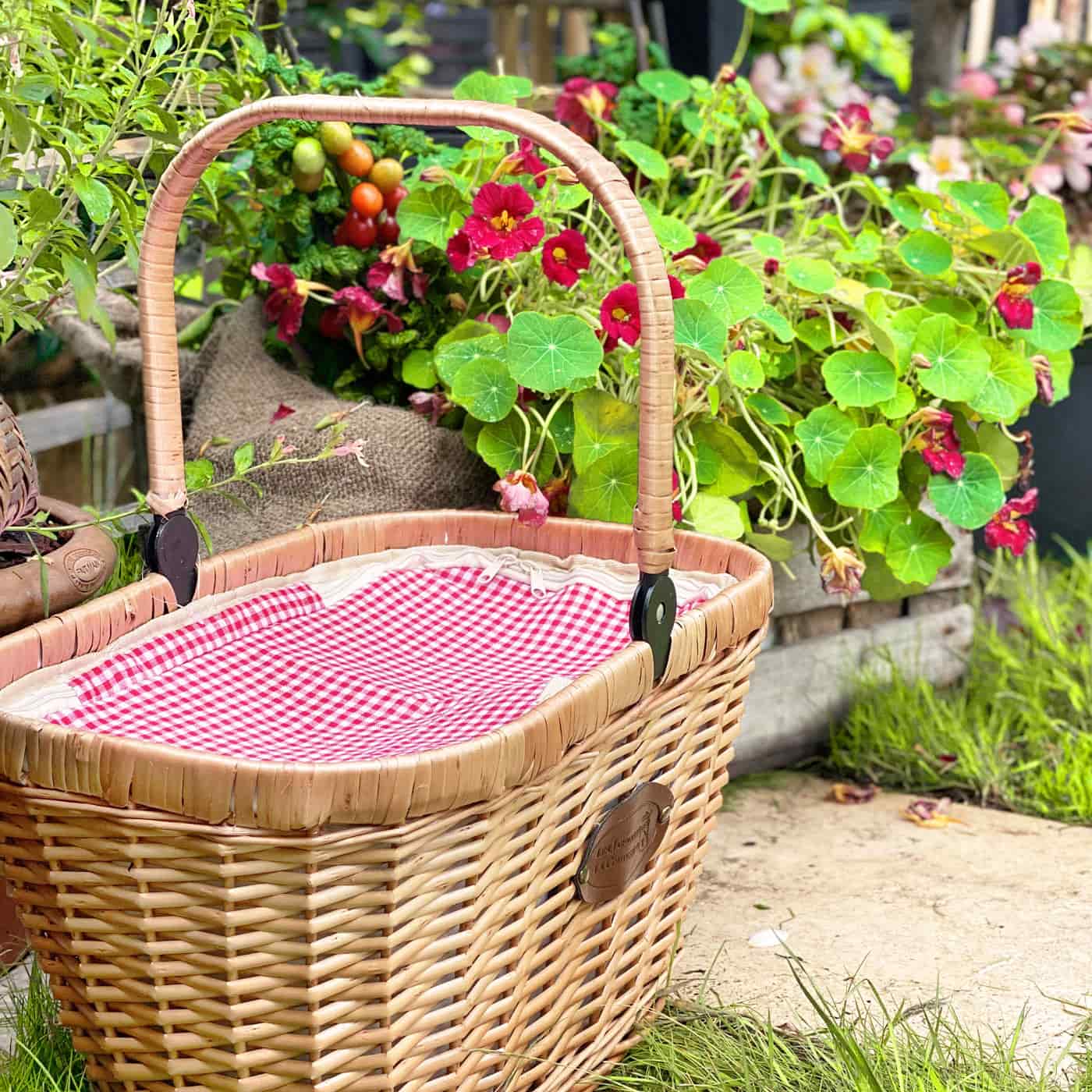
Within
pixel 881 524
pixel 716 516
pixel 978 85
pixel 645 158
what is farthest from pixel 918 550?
pixel 978 85

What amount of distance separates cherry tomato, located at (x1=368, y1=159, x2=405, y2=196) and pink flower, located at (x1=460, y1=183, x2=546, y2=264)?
0.31 m

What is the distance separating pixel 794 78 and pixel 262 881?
7.40 ft

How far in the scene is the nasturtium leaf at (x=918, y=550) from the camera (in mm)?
1644

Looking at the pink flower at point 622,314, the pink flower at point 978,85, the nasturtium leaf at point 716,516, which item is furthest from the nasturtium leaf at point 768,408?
the pink flower at point 978,85

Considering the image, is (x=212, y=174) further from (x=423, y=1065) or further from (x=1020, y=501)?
(x=1020, y=501)

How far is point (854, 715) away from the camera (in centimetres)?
193

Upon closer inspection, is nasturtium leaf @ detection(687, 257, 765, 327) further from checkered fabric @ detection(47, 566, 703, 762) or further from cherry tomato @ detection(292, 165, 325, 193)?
cherry tomato @ detection(292, 165, 325, 193)

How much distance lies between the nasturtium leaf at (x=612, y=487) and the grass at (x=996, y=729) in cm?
67

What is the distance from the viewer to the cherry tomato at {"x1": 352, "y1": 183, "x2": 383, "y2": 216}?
164cm

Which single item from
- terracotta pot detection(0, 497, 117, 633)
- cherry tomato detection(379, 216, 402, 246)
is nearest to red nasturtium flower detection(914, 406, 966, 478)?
cherry tomato detection(379, 216, 402, 246)

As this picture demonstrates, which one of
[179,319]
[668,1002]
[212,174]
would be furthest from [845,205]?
[668,1002]

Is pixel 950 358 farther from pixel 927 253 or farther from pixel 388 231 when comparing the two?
pixel 388 231

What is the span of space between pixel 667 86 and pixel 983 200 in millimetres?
518

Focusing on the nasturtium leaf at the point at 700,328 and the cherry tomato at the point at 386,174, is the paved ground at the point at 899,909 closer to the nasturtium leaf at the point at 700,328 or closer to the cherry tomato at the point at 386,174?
the nasturtium leaf at the point at 700,328
